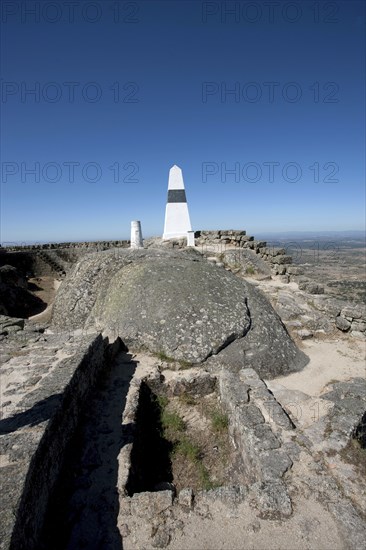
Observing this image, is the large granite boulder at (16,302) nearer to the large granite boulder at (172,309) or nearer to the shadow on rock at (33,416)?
the large granite boulder at (172,309)

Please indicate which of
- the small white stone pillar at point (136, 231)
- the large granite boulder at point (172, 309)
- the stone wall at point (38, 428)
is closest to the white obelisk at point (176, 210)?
the small white stone pillar at point (136, 231)

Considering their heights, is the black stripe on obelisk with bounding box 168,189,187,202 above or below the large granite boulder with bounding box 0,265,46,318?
above

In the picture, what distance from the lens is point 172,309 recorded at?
7.31 meters

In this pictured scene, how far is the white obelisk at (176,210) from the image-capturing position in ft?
63.6

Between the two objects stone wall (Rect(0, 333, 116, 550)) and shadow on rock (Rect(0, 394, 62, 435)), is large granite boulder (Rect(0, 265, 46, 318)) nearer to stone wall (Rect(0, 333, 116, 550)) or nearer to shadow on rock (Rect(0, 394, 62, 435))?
stone wall (Rect(0, 333, 116, 550))

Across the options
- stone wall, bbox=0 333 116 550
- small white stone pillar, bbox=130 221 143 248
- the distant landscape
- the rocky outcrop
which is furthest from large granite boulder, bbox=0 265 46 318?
the distant landscape

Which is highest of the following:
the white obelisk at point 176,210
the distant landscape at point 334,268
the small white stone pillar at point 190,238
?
the white obelisk at point 176,210

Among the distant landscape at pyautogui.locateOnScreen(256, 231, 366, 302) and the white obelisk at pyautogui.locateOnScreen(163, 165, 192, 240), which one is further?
the distant landscape at pyautogui.locateOnScreen(256, 231, 366, 302)

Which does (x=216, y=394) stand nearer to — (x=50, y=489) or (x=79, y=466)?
(x=79, y=466)

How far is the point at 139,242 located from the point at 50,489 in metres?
13.2

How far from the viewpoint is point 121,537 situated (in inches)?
122

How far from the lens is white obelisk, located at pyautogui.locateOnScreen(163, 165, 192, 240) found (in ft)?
63.6

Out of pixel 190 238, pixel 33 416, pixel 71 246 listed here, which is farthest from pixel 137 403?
pixel 71 246

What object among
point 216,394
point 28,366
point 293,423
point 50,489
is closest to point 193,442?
point 216,394
